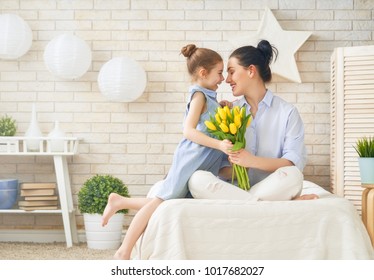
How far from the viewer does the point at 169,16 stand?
4355mm

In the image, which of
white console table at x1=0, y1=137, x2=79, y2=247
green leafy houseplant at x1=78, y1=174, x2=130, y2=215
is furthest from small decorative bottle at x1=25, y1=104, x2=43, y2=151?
green leafy houseplant at x1=78, y1=174, x2=130, y2=215

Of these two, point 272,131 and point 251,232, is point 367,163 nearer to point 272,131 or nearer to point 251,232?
point 272,131

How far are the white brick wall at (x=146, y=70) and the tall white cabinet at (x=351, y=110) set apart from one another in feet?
1.07

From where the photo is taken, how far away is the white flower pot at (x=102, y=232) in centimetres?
405

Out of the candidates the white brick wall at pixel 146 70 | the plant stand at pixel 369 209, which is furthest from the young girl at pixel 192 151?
the white brick wall at pixel 146 70

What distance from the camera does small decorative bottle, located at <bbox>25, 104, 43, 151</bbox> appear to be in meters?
4.14

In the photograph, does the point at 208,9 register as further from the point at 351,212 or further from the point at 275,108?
the point at 351,212

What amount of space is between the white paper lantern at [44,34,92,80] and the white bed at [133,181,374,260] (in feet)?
7.10

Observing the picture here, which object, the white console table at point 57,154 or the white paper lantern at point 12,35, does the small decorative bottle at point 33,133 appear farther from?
the white paper lantern at point 12,35

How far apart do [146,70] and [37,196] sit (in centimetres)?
114

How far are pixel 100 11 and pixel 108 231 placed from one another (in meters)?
1.54

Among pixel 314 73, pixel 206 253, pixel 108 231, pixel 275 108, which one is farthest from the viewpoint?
pixel 314 73
